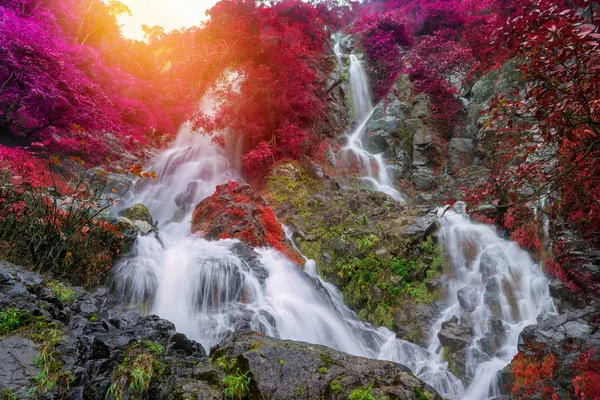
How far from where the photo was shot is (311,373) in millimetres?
3096

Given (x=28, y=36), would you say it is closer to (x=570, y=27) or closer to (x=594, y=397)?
(x=570, y=27)

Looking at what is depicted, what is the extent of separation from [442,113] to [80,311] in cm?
1685

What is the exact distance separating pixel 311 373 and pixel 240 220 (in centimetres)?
645

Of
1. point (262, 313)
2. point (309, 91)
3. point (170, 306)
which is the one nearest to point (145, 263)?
point (170, 306)

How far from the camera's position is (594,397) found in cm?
386

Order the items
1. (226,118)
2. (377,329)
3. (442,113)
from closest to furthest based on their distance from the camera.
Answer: (377,329) < (226,118) < (442,113)

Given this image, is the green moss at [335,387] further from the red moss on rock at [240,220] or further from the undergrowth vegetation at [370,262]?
the red moss on rock at [240,220]

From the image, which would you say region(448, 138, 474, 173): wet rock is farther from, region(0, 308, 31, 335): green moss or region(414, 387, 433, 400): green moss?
region(0, 308, 31, 335): green moss

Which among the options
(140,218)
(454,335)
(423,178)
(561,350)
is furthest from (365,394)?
(423,178)

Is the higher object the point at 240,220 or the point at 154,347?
the point at 240,220

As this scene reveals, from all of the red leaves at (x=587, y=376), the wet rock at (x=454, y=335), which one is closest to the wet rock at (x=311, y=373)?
the red leaves at (x=587, y=376)

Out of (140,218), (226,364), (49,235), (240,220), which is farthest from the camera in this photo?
(140,218)

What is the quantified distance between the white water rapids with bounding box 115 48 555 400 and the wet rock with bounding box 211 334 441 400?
2591mm

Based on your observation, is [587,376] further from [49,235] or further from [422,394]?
[49,235]
